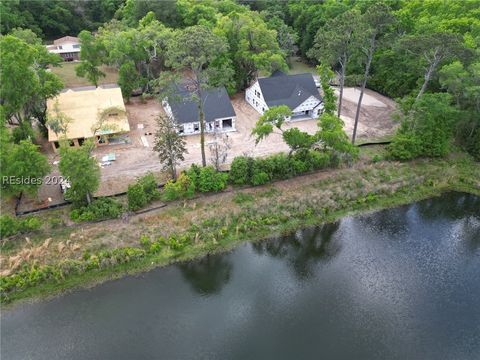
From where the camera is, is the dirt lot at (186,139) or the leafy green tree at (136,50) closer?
the dirt lot at (186,139)

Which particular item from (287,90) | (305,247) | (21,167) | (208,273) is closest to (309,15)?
(287,90)

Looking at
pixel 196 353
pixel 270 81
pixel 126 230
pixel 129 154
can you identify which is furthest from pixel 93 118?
pixel 196 353

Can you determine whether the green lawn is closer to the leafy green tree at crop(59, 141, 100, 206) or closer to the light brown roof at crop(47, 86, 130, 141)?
the light brown roof at crop(47, 86, 130, 141)

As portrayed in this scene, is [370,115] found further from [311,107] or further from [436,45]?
[436,45]

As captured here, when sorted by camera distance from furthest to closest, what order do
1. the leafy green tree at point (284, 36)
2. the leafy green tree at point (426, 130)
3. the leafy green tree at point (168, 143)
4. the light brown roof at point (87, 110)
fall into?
the leafy green tree at point (284, 36) < the light brown roof at point (87, 110) < the leafy green tree at point (426, 130) < the leafy green tree at point (168, 143)

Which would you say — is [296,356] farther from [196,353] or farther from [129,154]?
[129,154]

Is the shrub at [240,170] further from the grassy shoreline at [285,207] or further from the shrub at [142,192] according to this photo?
the shrub at [142,192]

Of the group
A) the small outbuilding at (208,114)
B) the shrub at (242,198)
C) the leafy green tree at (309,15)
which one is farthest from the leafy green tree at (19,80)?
the leafy green tree at (309,15)
